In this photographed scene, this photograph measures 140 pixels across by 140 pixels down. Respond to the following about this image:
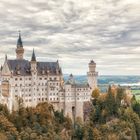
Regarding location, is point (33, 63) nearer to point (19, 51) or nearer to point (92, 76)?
point (19, 51)

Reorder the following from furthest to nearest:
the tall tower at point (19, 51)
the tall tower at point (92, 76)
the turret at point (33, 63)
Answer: the tall tower at point (92, 76)
the tall tower at point (19, 51)
the turret at point (33, 63)

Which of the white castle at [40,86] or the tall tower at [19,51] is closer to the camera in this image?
the white castle at [40,86]

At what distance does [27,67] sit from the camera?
89688mm

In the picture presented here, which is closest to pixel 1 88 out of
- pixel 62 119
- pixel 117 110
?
pixel 62 119

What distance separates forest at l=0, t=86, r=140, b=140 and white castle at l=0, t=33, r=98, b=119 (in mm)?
2698

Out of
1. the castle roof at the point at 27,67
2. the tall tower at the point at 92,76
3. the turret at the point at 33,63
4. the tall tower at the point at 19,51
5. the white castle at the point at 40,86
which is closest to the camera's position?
the white castle at the point at 40,86

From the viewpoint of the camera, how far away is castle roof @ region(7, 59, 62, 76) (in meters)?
87.8

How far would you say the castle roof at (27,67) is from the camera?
8775cm

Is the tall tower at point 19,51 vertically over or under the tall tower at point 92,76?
over

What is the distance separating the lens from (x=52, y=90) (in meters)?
89.6

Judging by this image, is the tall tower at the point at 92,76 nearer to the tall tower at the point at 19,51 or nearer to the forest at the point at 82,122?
the forest at the point at 82,122

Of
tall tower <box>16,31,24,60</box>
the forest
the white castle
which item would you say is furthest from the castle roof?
the forest

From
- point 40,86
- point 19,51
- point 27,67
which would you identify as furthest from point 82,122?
point 19,51

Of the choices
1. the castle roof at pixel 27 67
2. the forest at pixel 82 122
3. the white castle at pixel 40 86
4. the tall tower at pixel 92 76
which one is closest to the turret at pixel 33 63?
the white castle at pixel 40 86
